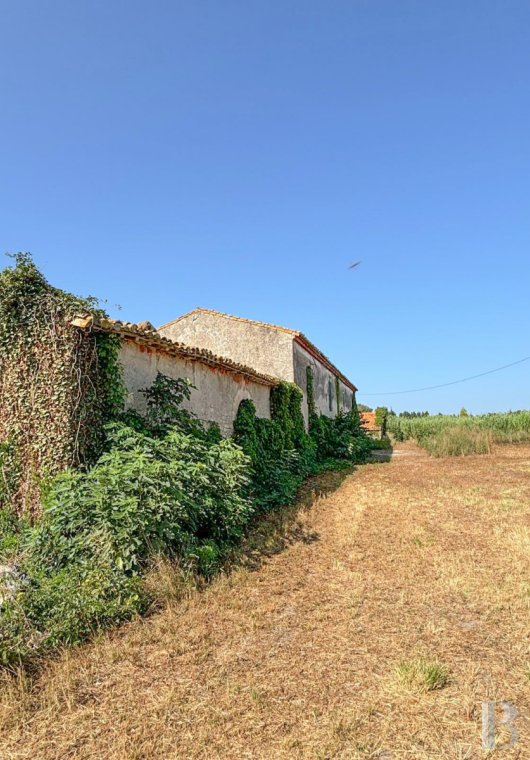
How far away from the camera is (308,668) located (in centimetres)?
407

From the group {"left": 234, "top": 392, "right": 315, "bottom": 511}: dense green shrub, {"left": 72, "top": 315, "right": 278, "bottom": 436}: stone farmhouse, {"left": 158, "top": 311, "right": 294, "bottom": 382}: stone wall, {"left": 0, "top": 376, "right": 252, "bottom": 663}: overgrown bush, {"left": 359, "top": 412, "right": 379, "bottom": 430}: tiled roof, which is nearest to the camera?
{"left": 0, "top": 376, "right": 252, "bottom": 663}: overgrown bush

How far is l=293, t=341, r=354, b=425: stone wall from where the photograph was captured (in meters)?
18.8

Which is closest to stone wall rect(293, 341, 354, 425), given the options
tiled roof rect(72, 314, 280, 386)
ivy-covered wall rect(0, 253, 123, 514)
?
tiled roof rect(72, 314, 280, 386)

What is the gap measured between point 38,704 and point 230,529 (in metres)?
3.80

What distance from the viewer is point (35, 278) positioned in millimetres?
7359

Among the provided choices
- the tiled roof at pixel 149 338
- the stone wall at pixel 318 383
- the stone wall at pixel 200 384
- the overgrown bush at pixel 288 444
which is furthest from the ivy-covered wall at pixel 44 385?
the stone wall at pixel 318 383

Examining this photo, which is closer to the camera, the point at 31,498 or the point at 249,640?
the point at 249,640

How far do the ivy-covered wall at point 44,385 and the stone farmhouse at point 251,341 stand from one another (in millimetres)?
10751

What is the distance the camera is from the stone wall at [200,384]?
814 cm

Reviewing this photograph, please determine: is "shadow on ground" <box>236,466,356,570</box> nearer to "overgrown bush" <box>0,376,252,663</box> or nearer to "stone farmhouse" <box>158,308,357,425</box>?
"overgrown bush" <box>0,376,252,663</box>

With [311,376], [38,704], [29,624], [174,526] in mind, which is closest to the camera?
[38,704]

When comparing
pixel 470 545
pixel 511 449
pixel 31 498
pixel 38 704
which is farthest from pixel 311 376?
pixel 38 704

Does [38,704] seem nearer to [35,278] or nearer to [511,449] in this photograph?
[35,278]

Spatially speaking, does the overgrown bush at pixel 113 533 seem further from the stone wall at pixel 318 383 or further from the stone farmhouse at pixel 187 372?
the stone wall at pixel 318 383
